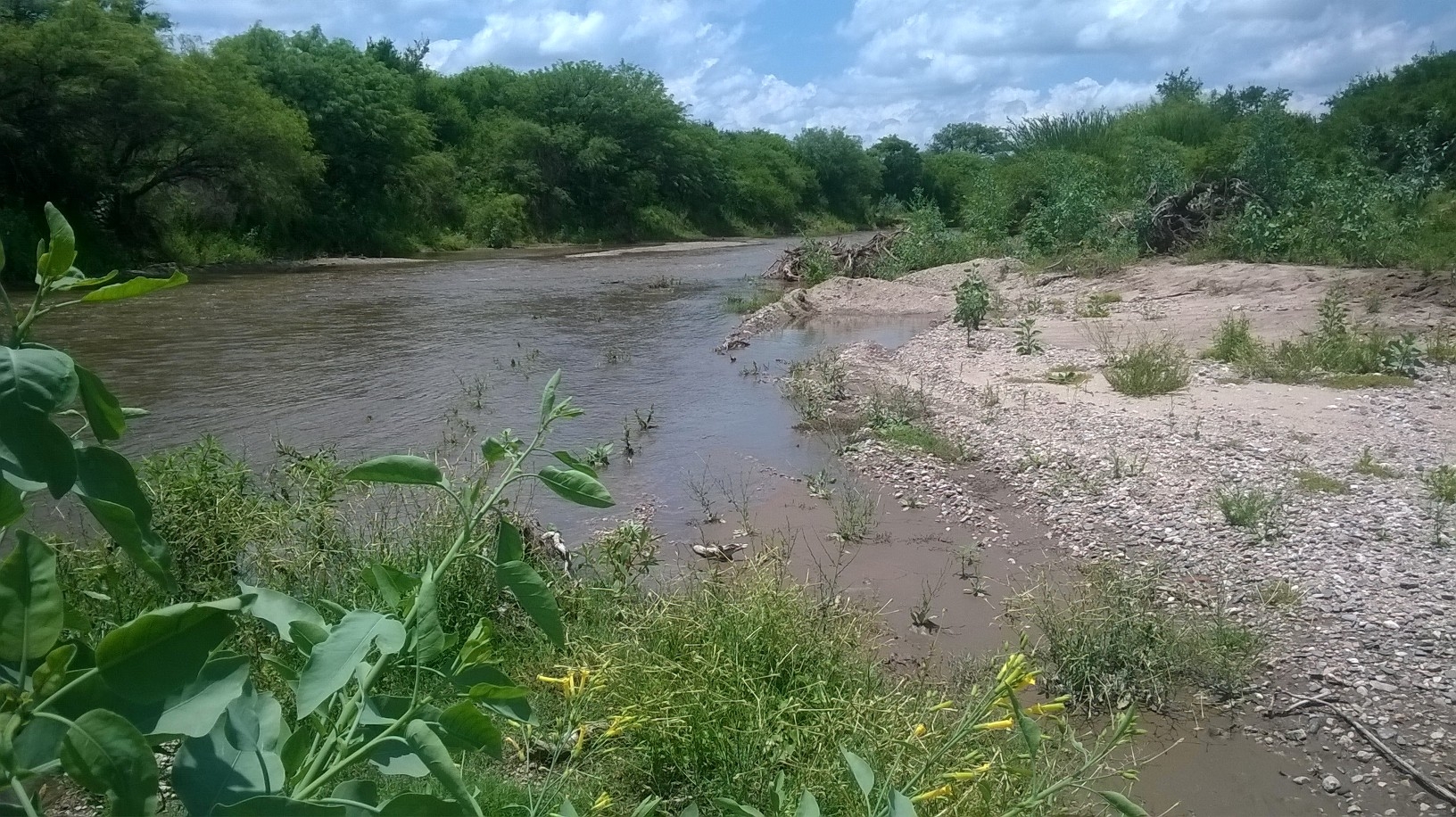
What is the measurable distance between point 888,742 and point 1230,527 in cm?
399

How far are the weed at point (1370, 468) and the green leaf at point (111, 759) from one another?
7.51 m

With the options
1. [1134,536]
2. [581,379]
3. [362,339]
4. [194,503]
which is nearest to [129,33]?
[362,339]

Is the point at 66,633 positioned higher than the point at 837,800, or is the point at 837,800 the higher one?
the point at 66,633

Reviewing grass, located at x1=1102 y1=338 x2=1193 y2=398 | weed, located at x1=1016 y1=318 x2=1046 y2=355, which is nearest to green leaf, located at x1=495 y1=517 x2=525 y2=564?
grass, located at x1=1102 y1=338 x2=1193 y2=398

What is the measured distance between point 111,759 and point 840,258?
22860 mm

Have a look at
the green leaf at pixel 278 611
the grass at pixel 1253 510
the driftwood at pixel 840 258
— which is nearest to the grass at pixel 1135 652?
the grass at pixel 1253 510

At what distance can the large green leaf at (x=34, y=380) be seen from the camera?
3.07 feet

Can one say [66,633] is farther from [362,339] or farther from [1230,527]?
[362,339]

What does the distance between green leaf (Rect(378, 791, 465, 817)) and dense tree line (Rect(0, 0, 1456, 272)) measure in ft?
55.4

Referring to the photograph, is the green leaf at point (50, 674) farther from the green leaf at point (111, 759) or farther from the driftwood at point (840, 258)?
the driftwood at point (840, 258)

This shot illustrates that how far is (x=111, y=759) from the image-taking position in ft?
3.12

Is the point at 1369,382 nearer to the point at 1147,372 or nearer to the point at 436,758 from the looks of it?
the point at 1147,372

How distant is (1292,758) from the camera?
4109mm

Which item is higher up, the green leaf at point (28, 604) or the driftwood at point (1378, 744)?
the green leaf at point (28, 604)
